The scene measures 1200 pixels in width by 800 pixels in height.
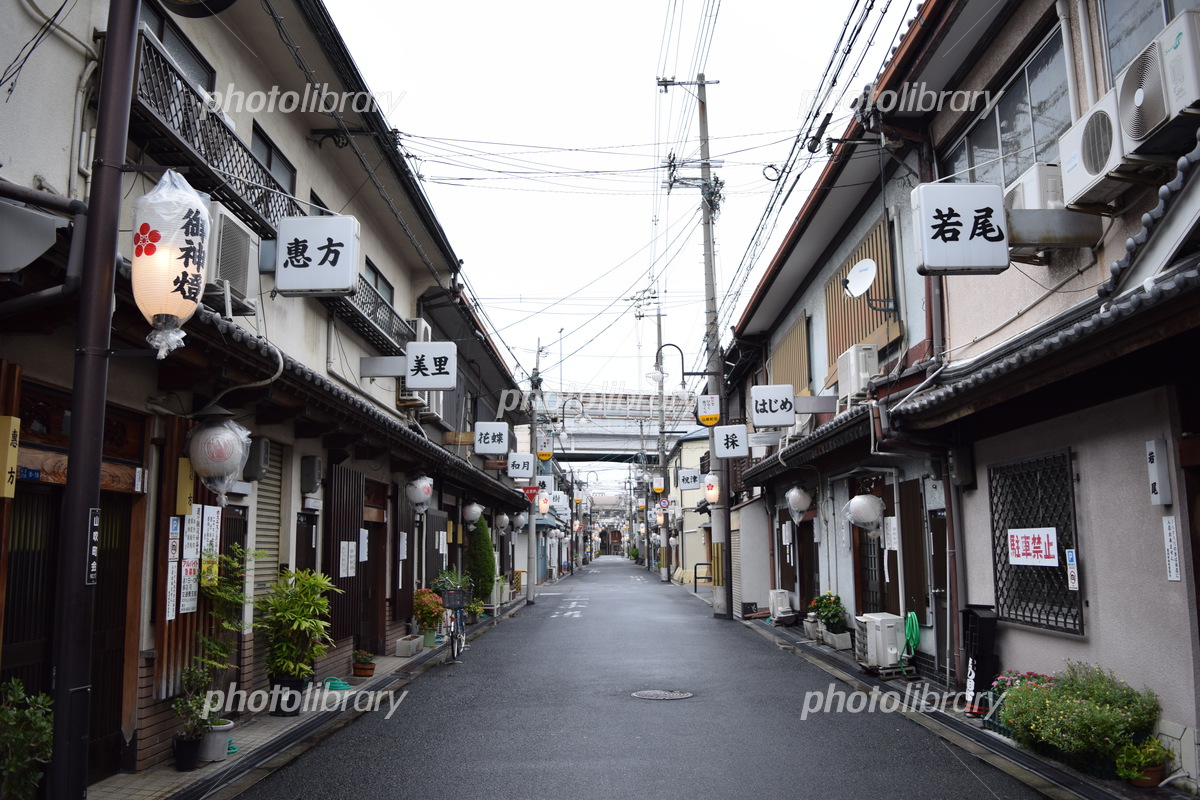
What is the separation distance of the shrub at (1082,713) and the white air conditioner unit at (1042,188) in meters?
4.54

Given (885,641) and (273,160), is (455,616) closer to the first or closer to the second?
(885,641)

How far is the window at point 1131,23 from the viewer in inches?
298

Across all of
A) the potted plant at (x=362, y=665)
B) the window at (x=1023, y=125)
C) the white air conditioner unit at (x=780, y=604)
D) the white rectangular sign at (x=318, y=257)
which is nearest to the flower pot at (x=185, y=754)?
the white rectangular sign at (x=318, y=257)

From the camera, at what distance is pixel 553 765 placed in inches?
330

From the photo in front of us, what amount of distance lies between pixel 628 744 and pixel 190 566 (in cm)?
491

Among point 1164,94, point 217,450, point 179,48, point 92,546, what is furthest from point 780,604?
point 92,546

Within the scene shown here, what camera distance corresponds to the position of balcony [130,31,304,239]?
7977mm

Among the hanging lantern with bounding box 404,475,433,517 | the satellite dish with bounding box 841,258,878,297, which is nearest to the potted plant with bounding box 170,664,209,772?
the hanging lantern with bounding box 404,475,433,517

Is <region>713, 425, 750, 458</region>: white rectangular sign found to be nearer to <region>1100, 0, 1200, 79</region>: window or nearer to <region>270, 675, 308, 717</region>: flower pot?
<region>270, 675, 308, 717</region>: flower pot

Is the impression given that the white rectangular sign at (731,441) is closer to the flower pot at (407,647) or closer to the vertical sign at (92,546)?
the flower pot at (407,647)

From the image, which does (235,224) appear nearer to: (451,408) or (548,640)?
(548,640)

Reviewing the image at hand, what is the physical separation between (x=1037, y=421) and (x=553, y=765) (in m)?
6.34

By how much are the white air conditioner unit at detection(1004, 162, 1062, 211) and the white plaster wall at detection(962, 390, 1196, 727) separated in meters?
2.11

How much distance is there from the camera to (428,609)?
1797cm
